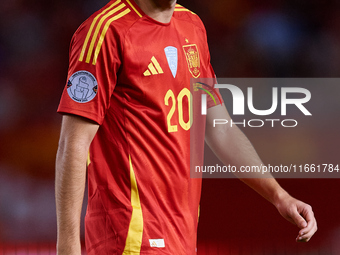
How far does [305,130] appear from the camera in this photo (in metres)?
4.34

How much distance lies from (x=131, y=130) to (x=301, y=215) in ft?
1.81

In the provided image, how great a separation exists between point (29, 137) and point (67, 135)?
326cm

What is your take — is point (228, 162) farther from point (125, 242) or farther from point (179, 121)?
point (125, 242)

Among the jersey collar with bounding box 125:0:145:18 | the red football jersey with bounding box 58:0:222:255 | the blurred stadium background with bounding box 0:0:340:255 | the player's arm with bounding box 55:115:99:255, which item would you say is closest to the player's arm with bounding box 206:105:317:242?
the red football jersey with bounding box 58:0:222:255

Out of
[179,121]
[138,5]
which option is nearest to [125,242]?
[179,121]

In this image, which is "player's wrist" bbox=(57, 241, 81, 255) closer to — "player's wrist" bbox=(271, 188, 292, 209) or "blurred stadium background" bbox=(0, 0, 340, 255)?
"player's wrist" bbox=(271, 188, 292, 209)

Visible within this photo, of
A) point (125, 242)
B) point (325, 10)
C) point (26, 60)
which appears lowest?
point (125, 242)

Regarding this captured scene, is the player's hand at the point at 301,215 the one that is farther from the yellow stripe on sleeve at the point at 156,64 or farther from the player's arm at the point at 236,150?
the yellow stripe on sleeve at the point at 156,64

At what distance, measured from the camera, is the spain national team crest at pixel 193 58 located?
1616mm

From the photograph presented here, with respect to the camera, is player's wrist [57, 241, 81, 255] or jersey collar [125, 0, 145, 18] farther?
jersey collar [125, 0, 145, 18]

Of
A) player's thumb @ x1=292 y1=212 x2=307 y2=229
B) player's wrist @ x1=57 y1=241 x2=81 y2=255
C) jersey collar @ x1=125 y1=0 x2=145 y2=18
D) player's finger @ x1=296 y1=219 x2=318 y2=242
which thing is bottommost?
player's wrist @ x1=57 y1=241 x2=81 y2=255

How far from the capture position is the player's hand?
1479mm

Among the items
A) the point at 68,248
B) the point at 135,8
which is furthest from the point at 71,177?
the point at 135,8

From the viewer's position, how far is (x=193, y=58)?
1.64m
